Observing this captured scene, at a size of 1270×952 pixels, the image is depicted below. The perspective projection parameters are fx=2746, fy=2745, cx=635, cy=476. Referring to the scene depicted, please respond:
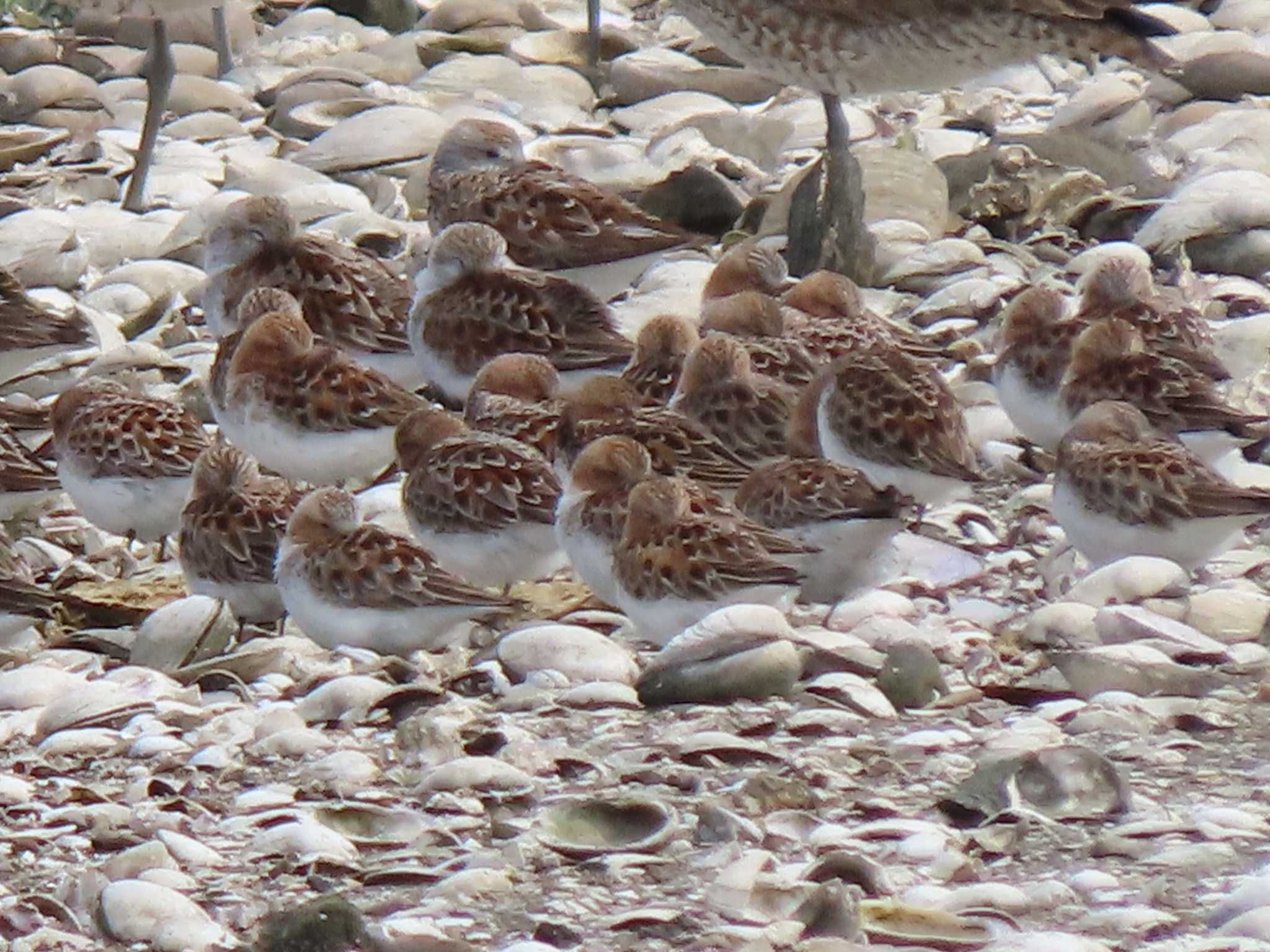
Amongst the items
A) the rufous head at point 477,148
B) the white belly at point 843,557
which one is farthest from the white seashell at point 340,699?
the rufous head at point 477,148

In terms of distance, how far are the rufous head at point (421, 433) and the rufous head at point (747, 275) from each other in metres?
1.55

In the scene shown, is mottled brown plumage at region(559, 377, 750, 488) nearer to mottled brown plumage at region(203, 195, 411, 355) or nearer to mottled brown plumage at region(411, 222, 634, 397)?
mottled brown plumage at region(411, 222, 634, 397)

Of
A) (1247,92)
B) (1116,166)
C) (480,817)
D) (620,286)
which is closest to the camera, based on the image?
(480,817)

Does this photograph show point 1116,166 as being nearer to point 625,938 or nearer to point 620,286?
point 620,286

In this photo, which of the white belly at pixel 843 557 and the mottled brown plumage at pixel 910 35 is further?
the mottled brown plumage at pixel 910 35

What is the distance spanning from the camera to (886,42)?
9.20 metres

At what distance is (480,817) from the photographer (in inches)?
201

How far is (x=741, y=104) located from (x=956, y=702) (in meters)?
6.18

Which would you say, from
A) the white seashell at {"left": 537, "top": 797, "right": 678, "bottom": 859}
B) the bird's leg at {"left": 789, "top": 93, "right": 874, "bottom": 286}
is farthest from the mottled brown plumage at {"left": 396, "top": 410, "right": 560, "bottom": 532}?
the bird's leg at {"left": 789, "top": 93, "right": 874, "bottom": 286}

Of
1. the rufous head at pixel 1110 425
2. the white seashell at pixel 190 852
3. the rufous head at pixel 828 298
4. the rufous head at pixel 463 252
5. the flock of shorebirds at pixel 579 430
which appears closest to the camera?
the white seashell at pixel 190 852

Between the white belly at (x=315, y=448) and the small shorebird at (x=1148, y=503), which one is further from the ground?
the small shorebird at (x=1148, y=503)

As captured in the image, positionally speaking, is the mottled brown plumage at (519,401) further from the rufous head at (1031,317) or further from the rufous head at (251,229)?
the rufous head at (1031,317)

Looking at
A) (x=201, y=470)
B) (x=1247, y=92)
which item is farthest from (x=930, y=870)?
(x=1247, y=92)

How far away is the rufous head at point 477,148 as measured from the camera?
30.1 feet
